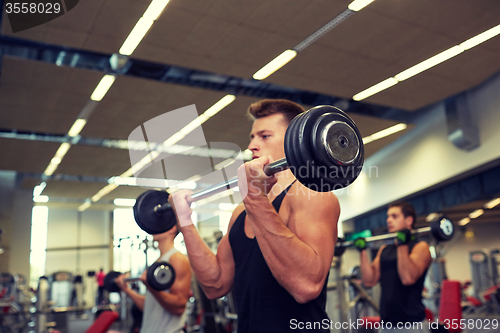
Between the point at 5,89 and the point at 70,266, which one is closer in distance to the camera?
the point at 5,89

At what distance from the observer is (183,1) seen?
12.2 ft

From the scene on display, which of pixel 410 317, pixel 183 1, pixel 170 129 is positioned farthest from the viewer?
pixel 183 1

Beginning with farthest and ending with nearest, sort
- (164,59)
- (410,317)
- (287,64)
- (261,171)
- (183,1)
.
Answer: (287,64) → (164,59) → (183,1) → (410,317) → (261,171)

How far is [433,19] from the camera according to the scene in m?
4.24

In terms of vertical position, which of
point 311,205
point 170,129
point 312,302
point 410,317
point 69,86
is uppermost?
point 69,86

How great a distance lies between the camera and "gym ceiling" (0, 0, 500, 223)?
3988mm

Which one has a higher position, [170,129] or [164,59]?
[164,59]

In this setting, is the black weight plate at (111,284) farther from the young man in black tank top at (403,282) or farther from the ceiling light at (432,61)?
the ceiling light at (432,61)

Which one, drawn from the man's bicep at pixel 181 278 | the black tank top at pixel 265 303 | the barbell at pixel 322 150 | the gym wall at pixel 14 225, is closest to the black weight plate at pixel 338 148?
the barbell at pixel 322 150

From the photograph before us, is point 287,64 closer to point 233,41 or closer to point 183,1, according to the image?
point 233,41

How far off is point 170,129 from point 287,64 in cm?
340

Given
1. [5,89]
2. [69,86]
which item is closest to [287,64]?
[69,86]

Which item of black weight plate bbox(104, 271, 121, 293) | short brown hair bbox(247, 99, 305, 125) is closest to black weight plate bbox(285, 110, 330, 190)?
short brown hair bbox(247, 99, 305, 125)

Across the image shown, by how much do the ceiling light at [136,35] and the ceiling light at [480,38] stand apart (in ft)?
12.2
